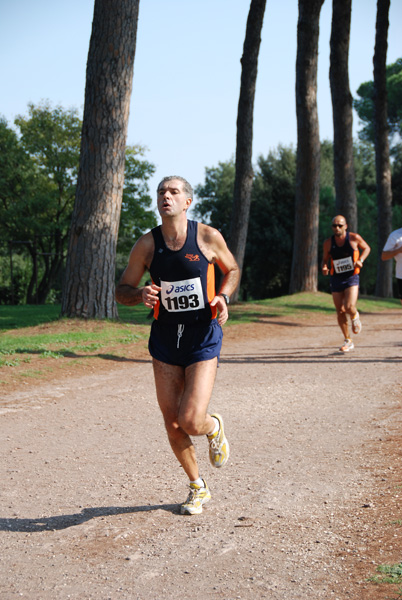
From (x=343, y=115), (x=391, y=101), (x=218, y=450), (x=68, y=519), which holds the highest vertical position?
(x=391, y=101)

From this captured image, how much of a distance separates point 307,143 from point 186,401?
68.3 feet

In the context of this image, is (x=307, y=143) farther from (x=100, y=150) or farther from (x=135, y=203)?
(x=135, y=203)

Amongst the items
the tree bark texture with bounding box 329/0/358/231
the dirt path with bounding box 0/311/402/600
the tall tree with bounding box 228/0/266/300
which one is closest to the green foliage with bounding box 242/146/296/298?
the tree bark texture with bounding box 329/0/358/231

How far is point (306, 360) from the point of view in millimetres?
12234

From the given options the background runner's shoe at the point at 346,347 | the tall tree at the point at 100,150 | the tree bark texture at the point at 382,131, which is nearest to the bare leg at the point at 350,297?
the background runner's shoe at the point at 346,347

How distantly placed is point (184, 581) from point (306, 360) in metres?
8.82

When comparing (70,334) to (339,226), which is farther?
(70,334)

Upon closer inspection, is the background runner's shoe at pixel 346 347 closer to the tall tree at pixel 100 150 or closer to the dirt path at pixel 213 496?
the dirt path at pixel 213 496

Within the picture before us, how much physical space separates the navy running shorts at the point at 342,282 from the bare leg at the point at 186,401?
26.8 feet

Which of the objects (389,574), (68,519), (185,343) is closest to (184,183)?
(185,343)

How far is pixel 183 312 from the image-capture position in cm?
486

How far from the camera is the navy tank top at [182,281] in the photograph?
15.8 ft

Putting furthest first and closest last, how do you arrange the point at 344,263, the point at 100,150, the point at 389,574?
the point at 100,150, the point at 344,263, the point at 389,574

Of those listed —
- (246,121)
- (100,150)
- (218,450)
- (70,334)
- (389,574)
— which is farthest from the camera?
(246,121)
